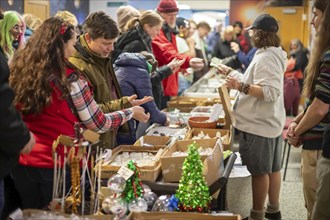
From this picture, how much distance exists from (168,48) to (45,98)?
2.73 meters

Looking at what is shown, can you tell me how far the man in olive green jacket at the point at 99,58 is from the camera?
279 centimetres

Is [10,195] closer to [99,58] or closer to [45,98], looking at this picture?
[45,98]

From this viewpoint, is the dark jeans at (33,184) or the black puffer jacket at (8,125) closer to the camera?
the black puffer jacket at (8,125)

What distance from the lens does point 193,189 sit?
6.98 ft

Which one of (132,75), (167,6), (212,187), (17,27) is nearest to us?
(212,187)

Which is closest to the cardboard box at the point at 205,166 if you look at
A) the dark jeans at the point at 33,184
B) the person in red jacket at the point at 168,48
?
the dark jeans at the point at 33,184

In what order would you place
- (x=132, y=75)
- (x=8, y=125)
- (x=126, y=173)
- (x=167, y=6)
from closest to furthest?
(x=8, y=125)
(x=126, y=173)
(x=132, y=75)
(x=167, y=6)

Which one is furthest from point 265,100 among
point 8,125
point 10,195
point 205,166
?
point 8,125

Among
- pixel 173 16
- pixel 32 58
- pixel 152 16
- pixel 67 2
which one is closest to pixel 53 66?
pixel 32 58

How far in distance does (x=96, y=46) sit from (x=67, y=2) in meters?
7.43

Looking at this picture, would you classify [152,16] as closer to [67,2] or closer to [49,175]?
[49,175]

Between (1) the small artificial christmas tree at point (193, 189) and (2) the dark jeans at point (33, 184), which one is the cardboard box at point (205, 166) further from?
(2) the dark jeans at point (33, 184)

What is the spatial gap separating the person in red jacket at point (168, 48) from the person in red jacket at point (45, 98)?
8.14 ft

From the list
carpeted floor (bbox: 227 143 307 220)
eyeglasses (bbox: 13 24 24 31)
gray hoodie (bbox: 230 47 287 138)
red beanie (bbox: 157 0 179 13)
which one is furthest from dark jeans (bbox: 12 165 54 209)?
red beanie (bbox: 157 0 179 13)
